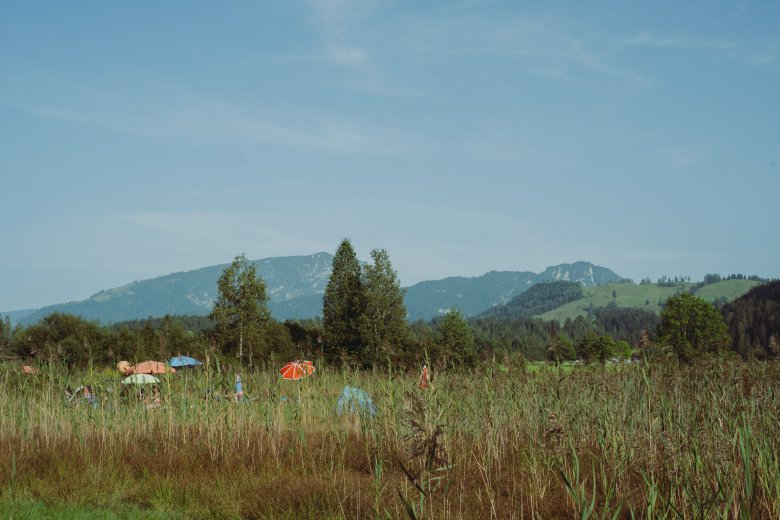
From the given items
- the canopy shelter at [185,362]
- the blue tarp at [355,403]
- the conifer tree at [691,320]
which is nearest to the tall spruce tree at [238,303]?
the canopy shelter at [185,362]

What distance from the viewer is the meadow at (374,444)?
17.0ft

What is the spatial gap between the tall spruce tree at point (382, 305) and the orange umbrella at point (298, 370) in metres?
29.5

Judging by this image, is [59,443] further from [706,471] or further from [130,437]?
[706,471]

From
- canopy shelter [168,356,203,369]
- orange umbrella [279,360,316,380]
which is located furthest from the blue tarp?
canopy shelter [168,356,203,369]

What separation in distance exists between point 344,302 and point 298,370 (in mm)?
33576

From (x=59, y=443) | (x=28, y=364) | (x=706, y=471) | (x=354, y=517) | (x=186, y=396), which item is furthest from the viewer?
(x=28, y=364)

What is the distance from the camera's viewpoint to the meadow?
→ 5.19 metres

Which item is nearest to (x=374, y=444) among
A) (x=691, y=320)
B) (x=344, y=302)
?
(x=344, y=302)

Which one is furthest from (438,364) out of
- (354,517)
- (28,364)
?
(28,364)

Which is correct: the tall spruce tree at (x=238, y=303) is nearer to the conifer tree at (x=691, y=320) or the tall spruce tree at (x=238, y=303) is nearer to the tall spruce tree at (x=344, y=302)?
the tall spruce tree at (x=344, y=302)

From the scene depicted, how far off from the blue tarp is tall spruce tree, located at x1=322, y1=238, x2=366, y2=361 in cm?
3399

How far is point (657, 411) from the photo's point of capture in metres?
6.28

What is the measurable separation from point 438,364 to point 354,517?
7.80 ft

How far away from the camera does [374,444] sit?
7.49 metres
